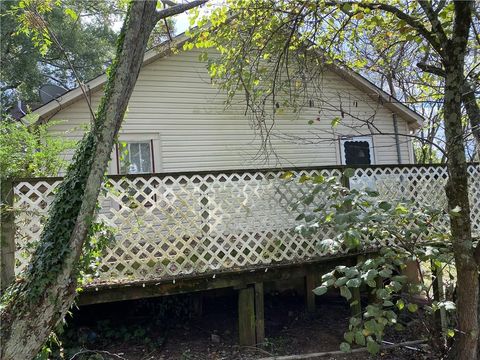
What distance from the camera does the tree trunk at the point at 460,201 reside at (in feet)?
13.0

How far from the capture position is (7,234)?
13.1 feet

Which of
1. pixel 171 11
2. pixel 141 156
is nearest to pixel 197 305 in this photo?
pixel 141 156

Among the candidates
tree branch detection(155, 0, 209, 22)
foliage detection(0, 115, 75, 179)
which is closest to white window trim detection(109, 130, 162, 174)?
foliage detection(0, 115, 75, 179)

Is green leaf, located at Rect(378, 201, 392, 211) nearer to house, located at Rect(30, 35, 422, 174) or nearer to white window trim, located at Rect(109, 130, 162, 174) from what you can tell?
house, located at Rect(30, 35, 422, 174)

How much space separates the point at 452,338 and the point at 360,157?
6.19 meters

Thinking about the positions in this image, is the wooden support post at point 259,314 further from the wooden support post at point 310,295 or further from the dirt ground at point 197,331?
the wooden support post at point 310,295

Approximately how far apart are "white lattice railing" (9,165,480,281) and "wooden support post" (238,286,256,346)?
41 centimetres

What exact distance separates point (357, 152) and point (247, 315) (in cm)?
618

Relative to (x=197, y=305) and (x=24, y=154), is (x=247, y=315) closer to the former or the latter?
(x=197, y=305)

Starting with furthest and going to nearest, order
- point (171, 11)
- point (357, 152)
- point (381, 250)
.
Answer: point (357, 152) < point (381, 250) < point (171, 11)

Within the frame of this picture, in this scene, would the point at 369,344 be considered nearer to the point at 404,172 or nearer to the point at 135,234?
the point at 135,234

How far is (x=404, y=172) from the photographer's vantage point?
6.18 m

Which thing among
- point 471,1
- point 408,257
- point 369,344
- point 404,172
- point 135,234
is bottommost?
point 369,344

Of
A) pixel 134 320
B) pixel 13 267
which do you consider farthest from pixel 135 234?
pixel 134 320
